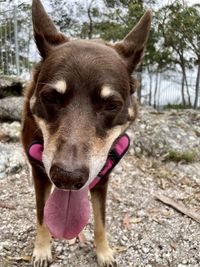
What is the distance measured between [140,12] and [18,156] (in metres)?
6.91

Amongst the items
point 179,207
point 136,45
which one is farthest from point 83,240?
point 136,45

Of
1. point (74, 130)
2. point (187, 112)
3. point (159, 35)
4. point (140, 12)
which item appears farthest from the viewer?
point (159, 35)

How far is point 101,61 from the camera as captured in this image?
310 cm

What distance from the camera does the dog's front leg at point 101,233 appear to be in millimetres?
3971

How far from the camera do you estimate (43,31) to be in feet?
11.1

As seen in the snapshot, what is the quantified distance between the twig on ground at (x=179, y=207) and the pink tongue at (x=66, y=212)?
2276 millimetres

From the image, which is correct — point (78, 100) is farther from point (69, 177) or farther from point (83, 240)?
point (83, 240)

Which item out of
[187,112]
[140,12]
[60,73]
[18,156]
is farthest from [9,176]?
[140,12]

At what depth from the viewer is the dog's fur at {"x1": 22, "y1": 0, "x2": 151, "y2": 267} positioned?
8.60 feet

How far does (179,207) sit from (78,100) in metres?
2.94

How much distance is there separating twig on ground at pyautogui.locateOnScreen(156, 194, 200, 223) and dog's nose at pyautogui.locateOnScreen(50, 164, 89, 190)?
2.83 m

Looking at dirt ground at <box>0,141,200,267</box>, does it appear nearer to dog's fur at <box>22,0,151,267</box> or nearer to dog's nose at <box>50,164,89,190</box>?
dog's fur at <box>22,0,151,267</box>

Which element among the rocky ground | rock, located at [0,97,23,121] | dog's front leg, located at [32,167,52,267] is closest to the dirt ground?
the rocky ground

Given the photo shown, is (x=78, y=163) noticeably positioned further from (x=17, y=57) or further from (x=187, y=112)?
(x=17, y=57)
